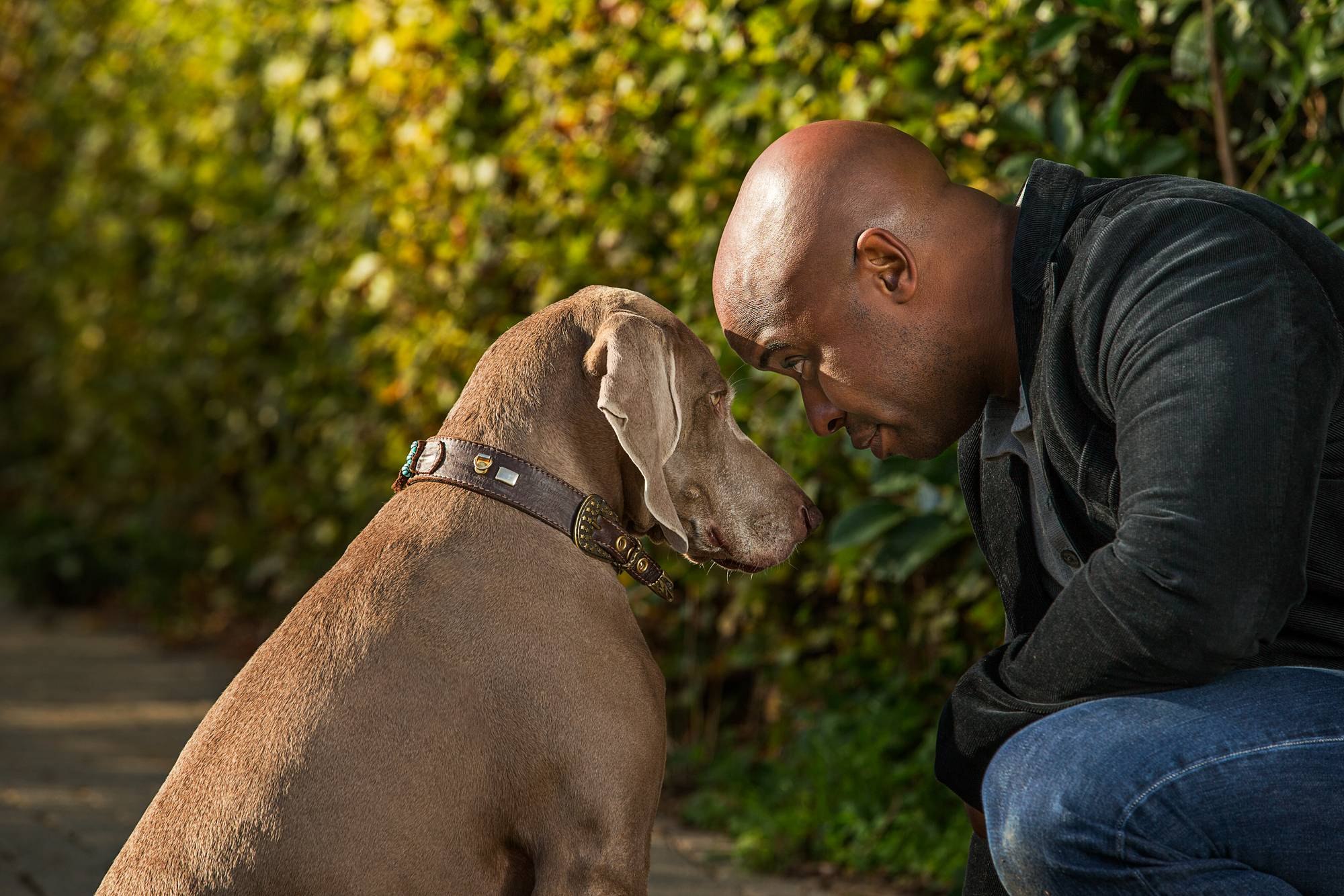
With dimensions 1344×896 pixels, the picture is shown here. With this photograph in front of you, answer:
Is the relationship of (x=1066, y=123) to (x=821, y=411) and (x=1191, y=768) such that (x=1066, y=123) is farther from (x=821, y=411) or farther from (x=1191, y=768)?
(x=1191, y=768)

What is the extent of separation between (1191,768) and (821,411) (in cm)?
81

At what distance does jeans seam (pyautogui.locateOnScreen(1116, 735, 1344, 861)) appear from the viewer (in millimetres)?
1866

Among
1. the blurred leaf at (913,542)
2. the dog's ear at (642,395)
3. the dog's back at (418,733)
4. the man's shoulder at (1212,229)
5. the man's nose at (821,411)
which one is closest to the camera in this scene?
the man's shoulder at (1212,229)

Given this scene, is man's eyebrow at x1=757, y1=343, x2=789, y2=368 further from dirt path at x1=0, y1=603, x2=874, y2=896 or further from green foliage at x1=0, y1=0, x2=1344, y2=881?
dirt path at x1=0, y1=603, x2=874, y2=896

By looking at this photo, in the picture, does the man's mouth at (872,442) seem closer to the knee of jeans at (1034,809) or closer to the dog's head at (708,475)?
the dog's head at (708,475)

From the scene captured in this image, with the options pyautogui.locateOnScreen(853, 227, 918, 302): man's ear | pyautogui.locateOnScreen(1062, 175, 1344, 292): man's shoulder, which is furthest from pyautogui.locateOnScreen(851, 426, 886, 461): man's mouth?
pyautogui.locateOnScreen(1062, 175, 1344, 292): man's shoulder

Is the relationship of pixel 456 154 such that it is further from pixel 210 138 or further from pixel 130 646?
pixel 130 646

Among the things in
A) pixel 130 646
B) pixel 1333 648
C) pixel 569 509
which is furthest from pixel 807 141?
pixel 130 646

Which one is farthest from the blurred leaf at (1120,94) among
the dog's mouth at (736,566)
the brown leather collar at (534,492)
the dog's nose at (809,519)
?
the brown leather collar at (534,492)

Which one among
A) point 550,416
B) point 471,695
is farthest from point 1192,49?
point 471,695

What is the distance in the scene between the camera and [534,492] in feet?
8.30

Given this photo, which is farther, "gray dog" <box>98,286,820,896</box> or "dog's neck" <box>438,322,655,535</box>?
"dog's neck" <box>438,322,655,535</box>

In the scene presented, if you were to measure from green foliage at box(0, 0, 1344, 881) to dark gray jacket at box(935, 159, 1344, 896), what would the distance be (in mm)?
1005

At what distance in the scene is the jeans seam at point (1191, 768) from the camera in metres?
1.87
